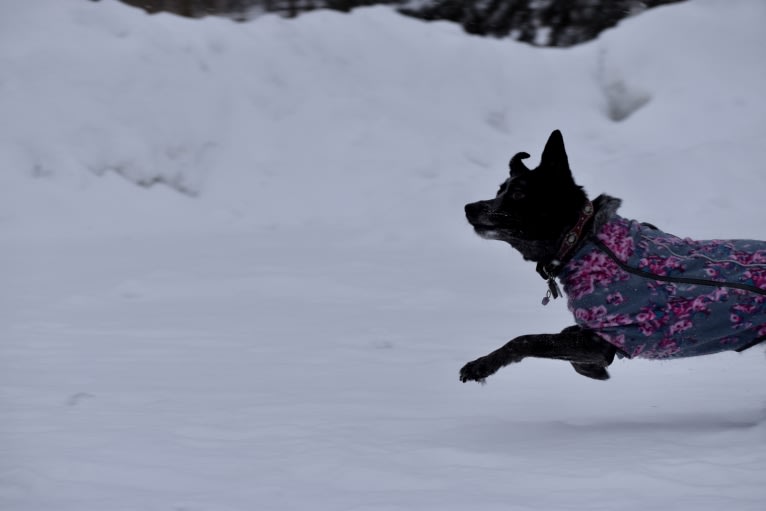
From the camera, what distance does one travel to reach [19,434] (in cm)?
316

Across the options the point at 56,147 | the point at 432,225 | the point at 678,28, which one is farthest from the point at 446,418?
the point at 678,28

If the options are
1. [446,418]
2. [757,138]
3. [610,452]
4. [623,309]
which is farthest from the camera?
[757,138]

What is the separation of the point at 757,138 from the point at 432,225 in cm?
332

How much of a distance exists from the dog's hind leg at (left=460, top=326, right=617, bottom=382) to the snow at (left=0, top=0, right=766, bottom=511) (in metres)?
0.22

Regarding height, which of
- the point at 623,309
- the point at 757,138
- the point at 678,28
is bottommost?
the point at 623,309

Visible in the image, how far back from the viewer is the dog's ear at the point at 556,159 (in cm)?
361

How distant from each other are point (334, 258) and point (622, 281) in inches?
164

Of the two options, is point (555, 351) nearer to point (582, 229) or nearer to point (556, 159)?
point (582, 229)

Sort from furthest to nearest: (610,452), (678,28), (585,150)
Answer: (678,28) < (585,150) < (610,452)

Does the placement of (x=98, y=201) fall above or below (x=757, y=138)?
below

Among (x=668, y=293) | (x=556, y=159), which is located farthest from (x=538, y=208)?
(x=668, y=293)

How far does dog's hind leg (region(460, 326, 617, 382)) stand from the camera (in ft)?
11.4

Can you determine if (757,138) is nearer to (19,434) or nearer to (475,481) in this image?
(475,481)

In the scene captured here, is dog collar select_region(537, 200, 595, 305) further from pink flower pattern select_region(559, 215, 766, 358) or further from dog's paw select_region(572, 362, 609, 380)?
dog's paw select_region(572, 362, 609, 380)
